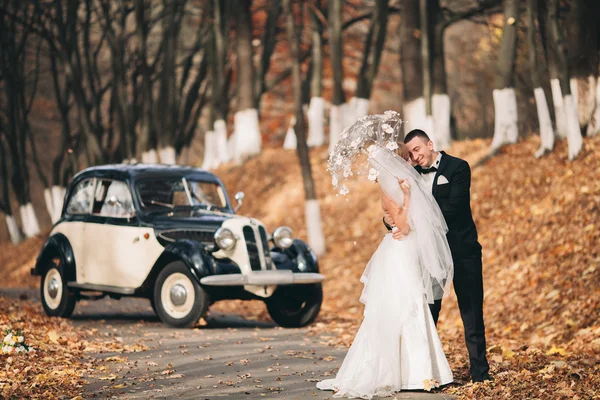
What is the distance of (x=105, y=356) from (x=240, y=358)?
1452 millimetres

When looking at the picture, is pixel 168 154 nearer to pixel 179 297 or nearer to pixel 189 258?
pixel 179 297

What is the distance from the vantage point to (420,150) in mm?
9289

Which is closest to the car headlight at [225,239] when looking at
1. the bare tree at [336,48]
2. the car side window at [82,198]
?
the car side window at [82,198]

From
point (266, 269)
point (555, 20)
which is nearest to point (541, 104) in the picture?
point (555, 20)

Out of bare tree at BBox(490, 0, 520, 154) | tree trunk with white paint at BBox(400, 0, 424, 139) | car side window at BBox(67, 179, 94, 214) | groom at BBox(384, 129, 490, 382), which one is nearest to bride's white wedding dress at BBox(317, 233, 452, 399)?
groom at BBox(384, 129, 490, 382)

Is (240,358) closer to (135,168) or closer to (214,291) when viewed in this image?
(214,291)

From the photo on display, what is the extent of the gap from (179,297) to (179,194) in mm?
2118

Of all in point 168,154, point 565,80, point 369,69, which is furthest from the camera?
point 168,154

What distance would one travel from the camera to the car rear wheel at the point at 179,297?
14320mm

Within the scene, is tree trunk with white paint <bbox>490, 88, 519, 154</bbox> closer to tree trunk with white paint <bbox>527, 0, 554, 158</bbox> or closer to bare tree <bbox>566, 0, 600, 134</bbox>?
tree trunk with white paint <bbox>527, 0, 554, 158</bbox>

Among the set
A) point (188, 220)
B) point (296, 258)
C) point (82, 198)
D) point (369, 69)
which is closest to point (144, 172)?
point (82, 198)

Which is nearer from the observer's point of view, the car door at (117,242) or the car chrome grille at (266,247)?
the car chrome grille at (266,247)

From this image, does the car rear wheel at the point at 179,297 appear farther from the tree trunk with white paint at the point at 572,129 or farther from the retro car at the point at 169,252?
the tree trunk with white paint at the point at 572,129

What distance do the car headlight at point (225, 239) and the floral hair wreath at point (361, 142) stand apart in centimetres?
515
